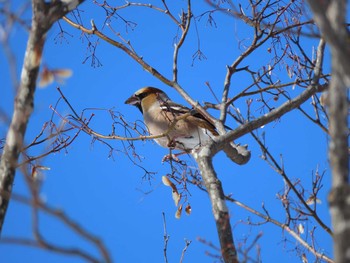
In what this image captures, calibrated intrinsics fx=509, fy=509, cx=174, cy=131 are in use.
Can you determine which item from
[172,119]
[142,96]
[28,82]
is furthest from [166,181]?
[142,96]

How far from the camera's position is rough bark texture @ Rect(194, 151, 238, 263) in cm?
252

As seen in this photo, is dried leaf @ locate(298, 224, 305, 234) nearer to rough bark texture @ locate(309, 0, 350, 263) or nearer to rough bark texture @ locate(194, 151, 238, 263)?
rough bark texture @ locate(194, 151, 238, 263)

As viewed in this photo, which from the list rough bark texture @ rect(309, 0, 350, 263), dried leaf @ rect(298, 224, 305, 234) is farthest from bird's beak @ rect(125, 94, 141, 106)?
rough bark texture @ rect(309, 0, 350, 263)

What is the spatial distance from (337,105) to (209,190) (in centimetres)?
179

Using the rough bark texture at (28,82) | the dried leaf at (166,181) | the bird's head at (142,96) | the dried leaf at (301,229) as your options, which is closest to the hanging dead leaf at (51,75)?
the rough bark texture at (28,82)

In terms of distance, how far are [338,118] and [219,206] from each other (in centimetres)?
168

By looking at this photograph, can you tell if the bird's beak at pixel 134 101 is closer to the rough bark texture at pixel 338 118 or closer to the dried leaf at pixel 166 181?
the dried leaf at pixel 166 181

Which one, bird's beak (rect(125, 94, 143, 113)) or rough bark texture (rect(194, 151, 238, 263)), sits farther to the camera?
bird's beak (rect(125, 94, 143, 113))

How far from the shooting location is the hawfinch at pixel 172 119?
5173 millimetres

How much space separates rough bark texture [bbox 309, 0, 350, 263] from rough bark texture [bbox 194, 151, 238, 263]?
126 centimetres

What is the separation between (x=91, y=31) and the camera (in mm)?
3951

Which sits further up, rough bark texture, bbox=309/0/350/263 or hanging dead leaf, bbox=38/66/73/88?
hanging dead leaf, bbox=38/66/73/88

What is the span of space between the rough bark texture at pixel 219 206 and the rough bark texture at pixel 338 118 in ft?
4.14

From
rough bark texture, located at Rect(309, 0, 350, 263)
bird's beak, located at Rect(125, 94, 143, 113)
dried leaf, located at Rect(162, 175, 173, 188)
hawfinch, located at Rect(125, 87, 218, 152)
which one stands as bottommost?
rough bark texture, located at Rect(309, 0, 350, 263)
